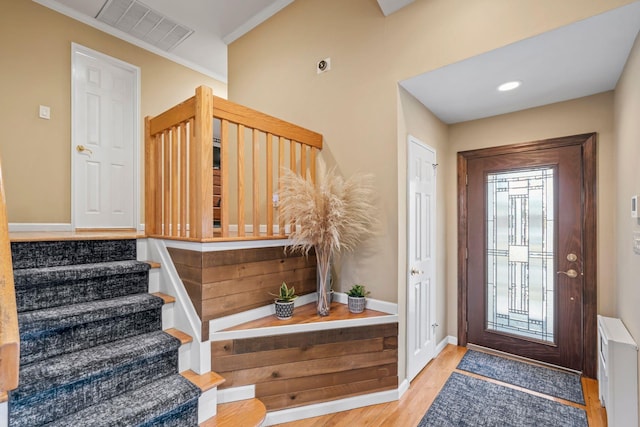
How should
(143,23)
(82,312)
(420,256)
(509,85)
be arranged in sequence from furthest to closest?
(143,23), (420,256), (509,85), (82,312)

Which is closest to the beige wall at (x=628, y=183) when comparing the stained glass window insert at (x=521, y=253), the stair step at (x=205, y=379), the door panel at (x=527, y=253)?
the door panel at (x=527, y=253)

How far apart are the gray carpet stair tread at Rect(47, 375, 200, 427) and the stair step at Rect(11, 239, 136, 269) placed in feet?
3.30

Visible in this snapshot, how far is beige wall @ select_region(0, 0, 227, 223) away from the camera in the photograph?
313 cm

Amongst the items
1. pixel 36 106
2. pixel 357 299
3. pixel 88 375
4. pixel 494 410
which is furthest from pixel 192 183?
pixel 36 106

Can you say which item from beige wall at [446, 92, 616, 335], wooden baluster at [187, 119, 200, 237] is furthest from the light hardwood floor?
wooden baluster at [187, 119, 200, 237]

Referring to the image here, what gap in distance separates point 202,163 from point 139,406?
4.34 ft

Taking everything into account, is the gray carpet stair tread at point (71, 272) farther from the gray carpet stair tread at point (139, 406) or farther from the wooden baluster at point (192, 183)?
the gray carpet stair tread at point (139, 406)

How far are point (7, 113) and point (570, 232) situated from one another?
5.46 meters

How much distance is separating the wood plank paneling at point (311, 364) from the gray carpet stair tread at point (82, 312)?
54cm

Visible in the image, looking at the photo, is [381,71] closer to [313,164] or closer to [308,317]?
[313,164]

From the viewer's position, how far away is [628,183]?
6.60 ft

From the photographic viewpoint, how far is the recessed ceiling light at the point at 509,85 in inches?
94.9

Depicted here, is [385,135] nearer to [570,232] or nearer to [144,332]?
[570,232]

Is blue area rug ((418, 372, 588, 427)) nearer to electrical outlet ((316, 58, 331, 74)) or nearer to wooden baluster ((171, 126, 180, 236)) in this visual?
wooden baluster ((171, 126, 180, 236))
